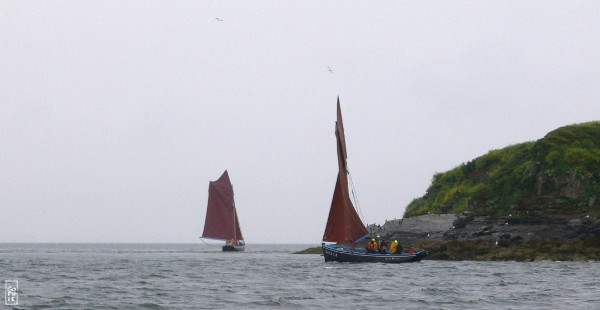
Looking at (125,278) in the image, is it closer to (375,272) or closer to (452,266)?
(375,272)

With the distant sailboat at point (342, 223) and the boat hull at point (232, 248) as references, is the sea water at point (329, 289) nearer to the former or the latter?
the distant sailboat at point (342, 223)

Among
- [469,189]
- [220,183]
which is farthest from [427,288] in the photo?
[220,183]

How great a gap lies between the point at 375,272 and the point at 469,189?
140 feet

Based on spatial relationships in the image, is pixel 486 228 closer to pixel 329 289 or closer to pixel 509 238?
pixel 509 238

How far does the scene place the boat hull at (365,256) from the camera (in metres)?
67.2

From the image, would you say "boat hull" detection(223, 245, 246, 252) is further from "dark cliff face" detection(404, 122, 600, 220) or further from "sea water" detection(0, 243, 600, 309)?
"sea water" detection(0, 243, 600, 309)

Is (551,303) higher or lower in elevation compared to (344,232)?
lower

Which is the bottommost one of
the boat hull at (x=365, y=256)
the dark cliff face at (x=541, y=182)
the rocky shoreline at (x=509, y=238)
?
the boat hull at (x=365, y=256)

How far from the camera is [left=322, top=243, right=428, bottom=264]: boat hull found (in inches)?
2645

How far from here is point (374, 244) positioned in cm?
6894

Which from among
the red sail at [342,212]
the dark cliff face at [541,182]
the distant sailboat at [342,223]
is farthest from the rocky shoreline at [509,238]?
the red sail at [342,212]

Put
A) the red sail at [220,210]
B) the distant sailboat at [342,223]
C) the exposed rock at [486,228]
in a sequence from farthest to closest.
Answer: the red sail at [220,210] < the exposed rock at [486,228] < the distant sailboat at [342,223]

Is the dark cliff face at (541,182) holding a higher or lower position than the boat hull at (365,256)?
higher

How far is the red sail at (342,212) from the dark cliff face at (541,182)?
1867 cm
